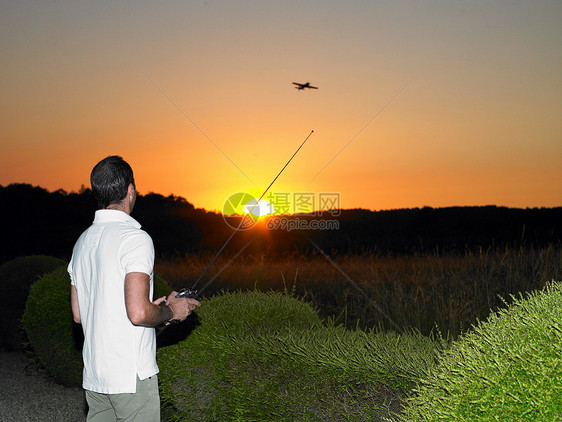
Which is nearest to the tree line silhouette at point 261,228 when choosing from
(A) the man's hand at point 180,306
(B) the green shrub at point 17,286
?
(B) the green shrub at point 17,286

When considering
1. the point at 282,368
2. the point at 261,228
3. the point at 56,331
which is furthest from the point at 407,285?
the point at 261,228

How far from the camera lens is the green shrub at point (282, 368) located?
3768mm

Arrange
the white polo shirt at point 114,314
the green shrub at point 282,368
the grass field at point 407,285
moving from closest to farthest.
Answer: the white polo shirt at point 114,314, the green shrub at point 282,368, the grass field at point 407,285

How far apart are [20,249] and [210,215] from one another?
43.8 feet

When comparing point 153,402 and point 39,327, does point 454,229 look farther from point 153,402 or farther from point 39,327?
point 153,402

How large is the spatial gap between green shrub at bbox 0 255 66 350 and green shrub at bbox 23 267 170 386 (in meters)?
2.17

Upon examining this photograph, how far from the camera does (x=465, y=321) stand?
26.1 feet

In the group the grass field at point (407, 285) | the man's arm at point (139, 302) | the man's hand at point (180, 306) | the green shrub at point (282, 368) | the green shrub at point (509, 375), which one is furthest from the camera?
the grass field at point (407, 285)

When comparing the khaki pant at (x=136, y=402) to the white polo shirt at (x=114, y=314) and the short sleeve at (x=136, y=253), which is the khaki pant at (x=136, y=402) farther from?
the short sleeve at (x=136, y=253)

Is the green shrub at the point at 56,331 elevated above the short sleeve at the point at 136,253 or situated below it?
below

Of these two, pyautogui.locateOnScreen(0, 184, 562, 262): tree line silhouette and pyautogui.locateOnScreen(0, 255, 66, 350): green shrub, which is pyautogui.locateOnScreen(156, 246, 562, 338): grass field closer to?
pyautogui.locateOnScreen(0, 255, 66, 350): green shrub

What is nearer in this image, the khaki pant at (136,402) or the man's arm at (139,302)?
the man's arm at (139,302)

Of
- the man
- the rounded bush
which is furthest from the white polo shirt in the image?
the rounded bush

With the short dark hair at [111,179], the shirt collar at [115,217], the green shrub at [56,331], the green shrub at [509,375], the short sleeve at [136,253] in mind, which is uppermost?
the short dark hair at [111,179]
